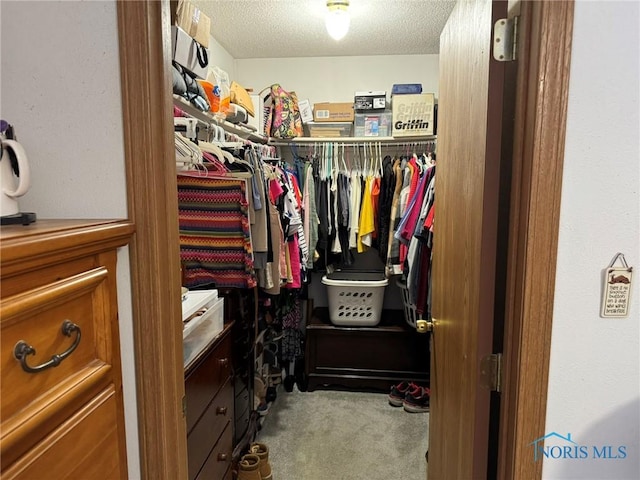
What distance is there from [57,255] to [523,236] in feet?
2.61

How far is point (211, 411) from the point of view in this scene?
5.51 ft

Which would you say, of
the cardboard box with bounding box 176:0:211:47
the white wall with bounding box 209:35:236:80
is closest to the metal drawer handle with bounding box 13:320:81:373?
the cardboard box with bounding box 176:0:211:47

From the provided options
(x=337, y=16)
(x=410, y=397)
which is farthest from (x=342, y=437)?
(x=337, y=16)

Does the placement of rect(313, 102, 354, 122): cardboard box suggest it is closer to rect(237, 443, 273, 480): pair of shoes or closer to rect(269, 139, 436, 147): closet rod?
rect(269, 139, 436, 147): closet rod

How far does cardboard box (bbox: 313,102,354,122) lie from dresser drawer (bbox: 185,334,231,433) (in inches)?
77.5

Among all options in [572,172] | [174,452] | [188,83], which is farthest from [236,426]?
[572,172]

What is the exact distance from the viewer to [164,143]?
853mm

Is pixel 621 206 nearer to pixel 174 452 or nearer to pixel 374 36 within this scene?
pixel 174 452

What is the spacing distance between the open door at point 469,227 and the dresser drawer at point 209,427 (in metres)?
Answer: 0.84

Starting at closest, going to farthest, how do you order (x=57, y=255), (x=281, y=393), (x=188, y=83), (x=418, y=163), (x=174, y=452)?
(x=57, y=255) < (x=174, y=452) < (x=188, y=83) < (x=418, y=163) < (x=281, y=393)

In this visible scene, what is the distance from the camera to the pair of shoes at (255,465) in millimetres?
2021

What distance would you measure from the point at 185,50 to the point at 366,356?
7.74 ft

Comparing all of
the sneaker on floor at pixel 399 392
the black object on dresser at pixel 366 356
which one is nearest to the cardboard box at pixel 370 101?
the black object on dresser at pixel 366 356

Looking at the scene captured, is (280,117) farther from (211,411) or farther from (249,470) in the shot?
(249,470)
